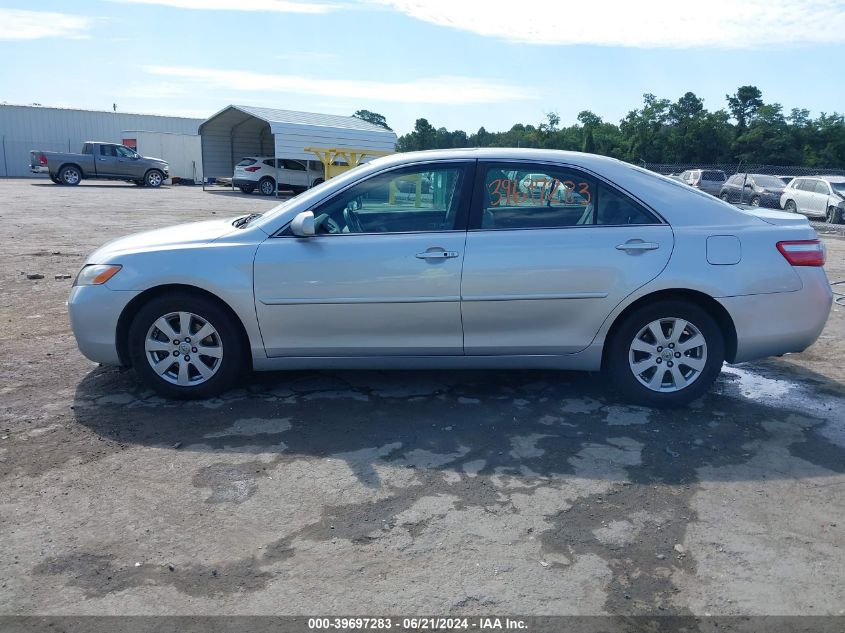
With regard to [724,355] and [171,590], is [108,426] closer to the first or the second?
[171,590]

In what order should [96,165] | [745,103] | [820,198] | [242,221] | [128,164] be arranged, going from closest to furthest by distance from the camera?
[242,221] → [820,198] → [96,165] → [128,164] → [745,103]

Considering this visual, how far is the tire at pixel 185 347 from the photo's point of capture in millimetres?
4668

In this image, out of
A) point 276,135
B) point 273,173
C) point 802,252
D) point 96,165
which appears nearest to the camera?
point 802,252

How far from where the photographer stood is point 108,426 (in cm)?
437

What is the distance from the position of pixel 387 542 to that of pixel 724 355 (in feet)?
9.13

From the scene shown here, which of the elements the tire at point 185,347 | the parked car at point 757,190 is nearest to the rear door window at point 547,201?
the tire at point 185,347

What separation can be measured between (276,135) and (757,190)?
18.0 m

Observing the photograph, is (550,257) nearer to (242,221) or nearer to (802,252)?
(802,252)

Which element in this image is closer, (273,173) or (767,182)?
(767,182)

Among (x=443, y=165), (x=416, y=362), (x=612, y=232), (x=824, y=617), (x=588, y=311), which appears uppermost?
(x=443, y=165)

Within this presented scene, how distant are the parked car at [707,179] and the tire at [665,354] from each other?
26.2 meters

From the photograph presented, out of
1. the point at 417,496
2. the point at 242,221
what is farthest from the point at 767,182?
the point at 417,496

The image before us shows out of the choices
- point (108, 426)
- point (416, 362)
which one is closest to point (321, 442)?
point (416, 362)

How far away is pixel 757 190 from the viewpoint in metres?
26.5
